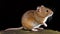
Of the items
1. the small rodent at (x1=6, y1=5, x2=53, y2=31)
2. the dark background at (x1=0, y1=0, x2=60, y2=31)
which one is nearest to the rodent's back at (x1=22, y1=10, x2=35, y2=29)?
the small rodent at (x1=6, y1=5, x2=53, y2=31)

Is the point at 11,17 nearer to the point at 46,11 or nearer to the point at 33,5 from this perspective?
the point at 33,5

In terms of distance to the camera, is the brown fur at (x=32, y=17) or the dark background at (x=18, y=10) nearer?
the brown fur at (x=32, y=17)

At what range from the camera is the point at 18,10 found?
52.3 inches

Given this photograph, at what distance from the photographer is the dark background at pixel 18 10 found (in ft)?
4.27

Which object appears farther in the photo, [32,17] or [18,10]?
[18,10]

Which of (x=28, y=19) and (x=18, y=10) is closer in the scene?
(x=28, y=19)

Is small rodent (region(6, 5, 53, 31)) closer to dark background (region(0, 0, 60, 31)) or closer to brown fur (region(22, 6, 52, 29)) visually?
brown fur (region(22, 6, 52, 29))

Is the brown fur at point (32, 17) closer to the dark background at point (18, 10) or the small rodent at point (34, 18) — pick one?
the small rodent at point (34, 18)

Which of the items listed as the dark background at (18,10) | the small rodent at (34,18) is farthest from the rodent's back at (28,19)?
the dark background at (18,10)

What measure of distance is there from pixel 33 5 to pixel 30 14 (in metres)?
0.26

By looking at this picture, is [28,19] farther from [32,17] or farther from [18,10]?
[18,10]

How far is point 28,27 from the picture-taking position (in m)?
1.07

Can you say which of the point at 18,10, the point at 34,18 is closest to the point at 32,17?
the point at 34,18

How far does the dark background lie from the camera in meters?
1.30
